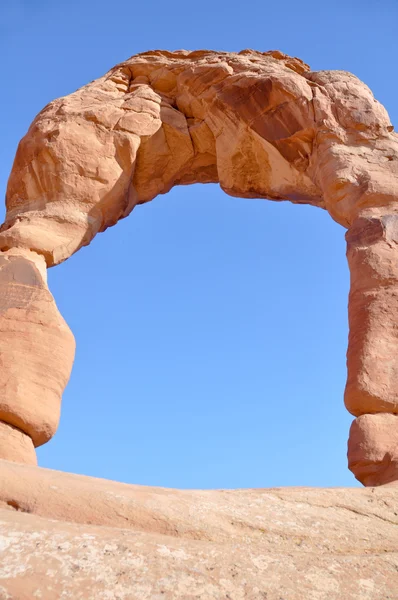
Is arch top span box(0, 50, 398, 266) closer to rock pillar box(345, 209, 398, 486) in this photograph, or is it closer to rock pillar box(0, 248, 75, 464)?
rock pillar box(345, 209, 398, 486)

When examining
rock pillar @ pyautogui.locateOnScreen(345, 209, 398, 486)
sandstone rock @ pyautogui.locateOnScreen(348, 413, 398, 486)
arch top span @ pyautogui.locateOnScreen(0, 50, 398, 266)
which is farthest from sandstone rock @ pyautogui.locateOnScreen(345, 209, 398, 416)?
arch top span @ pyautogui.locateOnScreen(0, 50, 398, 266)

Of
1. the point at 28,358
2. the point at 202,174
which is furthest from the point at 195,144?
the point at 28,358

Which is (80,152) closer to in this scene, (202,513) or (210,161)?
(210,161)

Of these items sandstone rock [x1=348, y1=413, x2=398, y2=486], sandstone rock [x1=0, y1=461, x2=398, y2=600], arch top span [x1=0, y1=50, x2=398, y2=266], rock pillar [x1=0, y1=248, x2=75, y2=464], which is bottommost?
sandstone rock [x1=0, y1=461, x2=398, y2=600]

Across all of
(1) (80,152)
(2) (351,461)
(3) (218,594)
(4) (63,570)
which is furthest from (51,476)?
(1) (80,152)

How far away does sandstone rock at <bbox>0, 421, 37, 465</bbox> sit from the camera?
22.8 feet

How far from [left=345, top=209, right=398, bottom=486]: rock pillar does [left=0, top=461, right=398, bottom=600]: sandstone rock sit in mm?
1742

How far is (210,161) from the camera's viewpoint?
12750mm

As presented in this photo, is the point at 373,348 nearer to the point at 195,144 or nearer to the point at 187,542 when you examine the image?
the point at 187,542

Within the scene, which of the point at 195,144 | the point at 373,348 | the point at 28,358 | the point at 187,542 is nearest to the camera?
the point at 187,542

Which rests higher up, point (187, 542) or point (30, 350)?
point (30, 350)

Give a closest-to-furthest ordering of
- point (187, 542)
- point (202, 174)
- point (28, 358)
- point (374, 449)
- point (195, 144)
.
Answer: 1. point (187, 542)
2. point (374, 449)
3. point (28, 358)
4. point (195, 144)
5. point (202, 174)

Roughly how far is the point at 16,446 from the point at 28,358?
111cm

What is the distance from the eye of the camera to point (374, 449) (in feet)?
23.1
